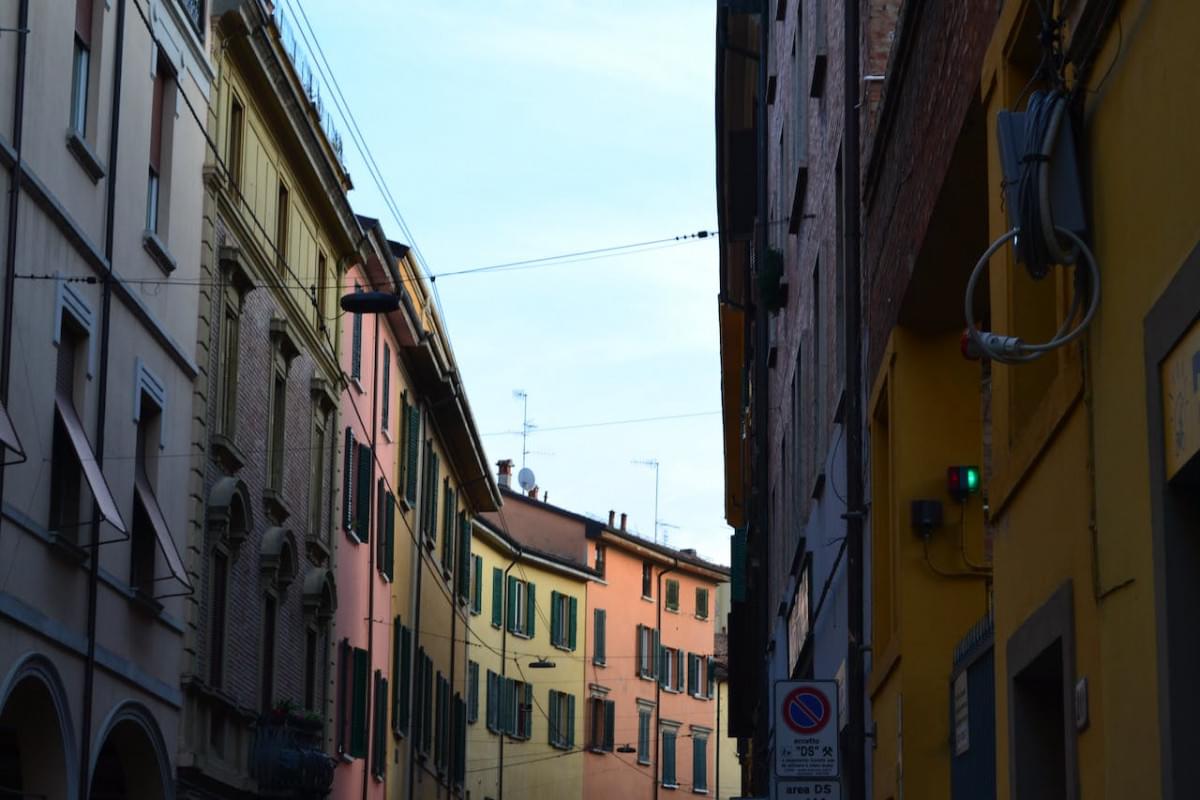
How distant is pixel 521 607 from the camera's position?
194 feet

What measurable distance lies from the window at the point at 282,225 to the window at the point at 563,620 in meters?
34.3

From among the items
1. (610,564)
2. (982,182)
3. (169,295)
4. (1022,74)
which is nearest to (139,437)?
(169,295)

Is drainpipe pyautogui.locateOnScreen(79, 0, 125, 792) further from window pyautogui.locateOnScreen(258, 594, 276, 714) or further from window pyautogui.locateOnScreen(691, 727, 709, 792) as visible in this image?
window pyautogui.locateOnScreen(691, 727, 709, 792)

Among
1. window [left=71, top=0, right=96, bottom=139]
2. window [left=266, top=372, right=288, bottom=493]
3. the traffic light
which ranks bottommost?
the traffic light

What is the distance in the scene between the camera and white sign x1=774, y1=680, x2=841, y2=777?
13.9m

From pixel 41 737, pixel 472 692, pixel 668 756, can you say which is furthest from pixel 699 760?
pixel 41 737

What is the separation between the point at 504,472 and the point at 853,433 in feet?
189

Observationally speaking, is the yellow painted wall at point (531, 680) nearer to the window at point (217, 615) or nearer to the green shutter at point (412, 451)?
the green shutter at point (412, 451)

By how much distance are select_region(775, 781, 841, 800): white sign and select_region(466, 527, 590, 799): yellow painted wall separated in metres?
39.0

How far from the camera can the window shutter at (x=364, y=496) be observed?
33.9m

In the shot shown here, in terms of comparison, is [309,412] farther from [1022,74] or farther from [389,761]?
[1022,74]

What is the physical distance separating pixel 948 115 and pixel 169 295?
47.7 ft

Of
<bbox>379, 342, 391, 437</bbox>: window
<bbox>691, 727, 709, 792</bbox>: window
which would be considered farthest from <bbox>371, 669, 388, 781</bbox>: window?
<bbox>691, 727, 709, 792</bbox>: window

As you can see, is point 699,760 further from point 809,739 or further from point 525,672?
point 809,739
